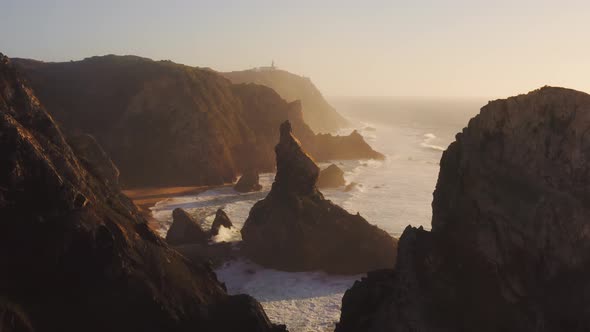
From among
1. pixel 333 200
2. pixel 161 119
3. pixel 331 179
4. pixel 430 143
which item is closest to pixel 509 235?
pixel 333 200

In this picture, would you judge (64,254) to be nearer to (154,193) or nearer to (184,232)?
(184,232)

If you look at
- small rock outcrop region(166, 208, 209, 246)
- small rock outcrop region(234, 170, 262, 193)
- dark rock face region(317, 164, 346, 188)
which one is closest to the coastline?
small rock outcrop region(234, 170, 262, 193)

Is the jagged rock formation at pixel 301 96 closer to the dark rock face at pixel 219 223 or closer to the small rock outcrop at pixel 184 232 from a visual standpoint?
the dark rock face at pixel 219 223

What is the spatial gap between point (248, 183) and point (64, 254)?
5040cm

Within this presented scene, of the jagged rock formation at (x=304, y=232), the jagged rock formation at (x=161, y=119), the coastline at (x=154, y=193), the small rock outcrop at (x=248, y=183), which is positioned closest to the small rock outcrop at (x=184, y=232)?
the jagged rock formation at (x=304, y=232)

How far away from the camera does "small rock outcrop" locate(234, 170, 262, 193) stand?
67250mm

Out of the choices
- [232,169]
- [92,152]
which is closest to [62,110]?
[232,169]

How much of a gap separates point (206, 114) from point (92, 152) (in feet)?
124

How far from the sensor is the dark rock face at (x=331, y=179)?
236 ft

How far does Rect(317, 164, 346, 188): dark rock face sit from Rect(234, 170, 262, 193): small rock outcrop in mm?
9368

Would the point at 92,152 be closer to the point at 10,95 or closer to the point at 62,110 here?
the point at 10,95

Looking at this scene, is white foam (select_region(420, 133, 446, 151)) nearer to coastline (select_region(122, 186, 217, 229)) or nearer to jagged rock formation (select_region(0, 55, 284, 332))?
coastline (select_region(122, 186, 217, 229))

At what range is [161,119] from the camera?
246ft

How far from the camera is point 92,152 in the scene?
128 ft
